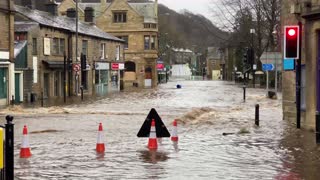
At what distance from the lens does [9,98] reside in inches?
1468

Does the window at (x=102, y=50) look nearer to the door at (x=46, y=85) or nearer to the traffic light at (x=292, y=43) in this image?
the door at (x=46, y=85)

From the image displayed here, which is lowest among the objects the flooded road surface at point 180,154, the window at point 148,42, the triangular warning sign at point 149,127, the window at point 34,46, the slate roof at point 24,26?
the flooded road surface at point 180,154

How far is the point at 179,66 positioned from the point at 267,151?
550 feet

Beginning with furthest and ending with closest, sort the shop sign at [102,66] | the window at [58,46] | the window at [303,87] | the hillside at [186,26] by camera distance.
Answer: the hillside at [186,26]
the shop sign at [102,66]
the window at [58,46]
the window at [303,87]

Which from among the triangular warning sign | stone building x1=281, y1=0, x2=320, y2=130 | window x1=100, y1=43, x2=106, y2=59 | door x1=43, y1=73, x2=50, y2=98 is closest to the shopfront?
window x1=100, y1=43, x2=106, y2=59

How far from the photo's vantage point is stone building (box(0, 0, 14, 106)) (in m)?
36.7

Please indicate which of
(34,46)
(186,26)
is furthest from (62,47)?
(186,26)

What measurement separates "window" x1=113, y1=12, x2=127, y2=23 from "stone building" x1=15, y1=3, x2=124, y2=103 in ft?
64.6

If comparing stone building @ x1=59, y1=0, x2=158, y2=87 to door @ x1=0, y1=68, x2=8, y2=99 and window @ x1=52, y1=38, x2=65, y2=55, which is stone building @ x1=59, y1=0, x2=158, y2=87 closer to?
window @ x1=52, y1=38, x2=65, y2=55

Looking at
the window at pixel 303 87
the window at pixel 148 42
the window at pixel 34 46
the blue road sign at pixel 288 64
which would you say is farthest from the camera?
the window at pixel 148 42

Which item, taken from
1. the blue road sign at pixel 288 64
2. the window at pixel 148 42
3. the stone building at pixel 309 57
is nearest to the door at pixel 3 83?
the blue road sign at pixel 288 64

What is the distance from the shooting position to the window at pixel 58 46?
156 feet

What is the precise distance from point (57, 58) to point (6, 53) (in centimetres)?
1103

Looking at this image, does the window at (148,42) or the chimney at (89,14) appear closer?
the chimney at (89,14)
